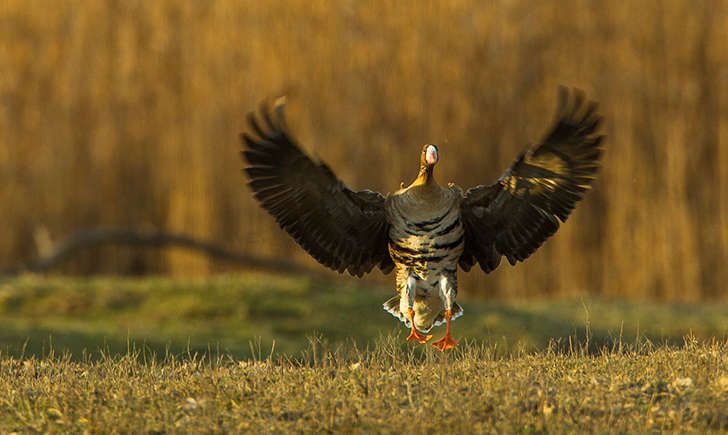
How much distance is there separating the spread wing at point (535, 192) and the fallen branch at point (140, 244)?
7.35 m

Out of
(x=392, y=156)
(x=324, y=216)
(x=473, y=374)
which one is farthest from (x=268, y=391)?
(x=392, y=156)

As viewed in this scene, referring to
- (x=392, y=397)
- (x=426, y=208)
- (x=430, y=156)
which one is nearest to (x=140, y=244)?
(x=426, y=208)

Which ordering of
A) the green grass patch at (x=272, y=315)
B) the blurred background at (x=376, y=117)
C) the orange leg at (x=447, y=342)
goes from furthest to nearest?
the blurred background at (x=376, y=117) < the green grass patch at (x=272, y=315) < the orange leg at (x=447, y=342)

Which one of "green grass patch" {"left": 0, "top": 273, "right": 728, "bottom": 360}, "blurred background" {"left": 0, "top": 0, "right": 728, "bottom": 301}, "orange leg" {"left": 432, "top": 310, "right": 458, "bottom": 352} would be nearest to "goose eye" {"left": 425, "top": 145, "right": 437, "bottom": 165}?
"orange leg" {"left": 432, "top": 310, "right": 458, "bottom": 352}

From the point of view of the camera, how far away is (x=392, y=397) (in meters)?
5.56

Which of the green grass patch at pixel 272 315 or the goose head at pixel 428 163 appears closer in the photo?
the goose head at pixel 428 163

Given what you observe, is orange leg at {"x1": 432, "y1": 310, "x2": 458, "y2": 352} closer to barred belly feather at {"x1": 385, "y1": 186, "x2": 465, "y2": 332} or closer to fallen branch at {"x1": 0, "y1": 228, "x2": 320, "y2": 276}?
barred belly feather at {"x1": 385, "y1": 186, "x2": 465, "y2": 332}

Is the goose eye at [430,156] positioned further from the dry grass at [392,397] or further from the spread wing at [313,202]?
the dry grass at [392,397]

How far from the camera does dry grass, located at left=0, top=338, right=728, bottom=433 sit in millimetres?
5152

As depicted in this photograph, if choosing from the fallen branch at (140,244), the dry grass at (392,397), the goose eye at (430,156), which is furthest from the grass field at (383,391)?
the fallen branch at (140,244)

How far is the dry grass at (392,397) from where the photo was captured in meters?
5.15

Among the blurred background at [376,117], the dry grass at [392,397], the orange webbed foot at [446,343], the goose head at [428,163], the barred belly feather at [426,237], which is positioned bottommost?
the dry grass at [392,397]

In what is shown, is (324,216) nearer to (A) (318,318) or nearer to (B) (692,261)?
(A) (318,318)

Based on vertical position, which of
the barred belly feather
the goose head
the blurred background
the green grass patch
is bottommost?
the green grass patch
